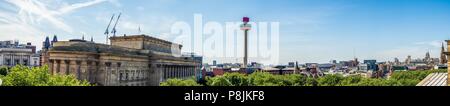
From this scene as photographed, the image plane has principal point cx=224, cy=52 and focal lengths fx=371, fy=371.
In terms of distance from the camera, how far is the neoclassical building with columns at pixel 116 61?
198 ft

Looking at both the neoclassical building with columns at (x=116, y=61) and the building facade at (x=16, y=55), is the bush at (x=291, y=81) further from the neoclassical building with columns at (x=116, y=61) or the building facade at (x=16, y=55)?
the building facade at (x=16, y=55)

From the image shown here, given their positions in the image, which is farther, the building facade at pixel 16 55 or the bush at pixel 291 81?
the building facade at pixel 16 55

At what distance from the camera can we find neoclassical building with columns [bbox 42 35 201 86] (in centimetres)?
6025

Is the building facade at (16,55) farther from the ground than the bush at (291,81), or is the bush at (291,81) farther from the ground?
the building facade at (16,55)

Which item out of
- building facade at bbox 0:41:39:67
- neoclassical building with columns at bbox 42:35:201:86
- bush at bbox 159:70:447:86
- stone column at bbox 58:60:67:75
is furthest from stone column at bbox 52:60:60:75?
building facade at bbox 0:41:39:67

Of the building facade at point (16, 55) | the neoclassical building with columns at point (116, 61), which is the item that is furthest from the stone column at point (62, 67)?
the building facade at point (16, 55)

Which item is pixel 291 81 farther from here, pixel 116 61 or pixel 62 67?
pixel 62 67

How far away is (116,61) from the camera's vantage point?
65.4 metres

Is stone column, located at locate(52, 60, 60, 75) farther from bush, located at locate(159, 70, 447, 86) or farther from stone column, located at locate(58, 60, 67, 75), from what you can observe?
bush, located at locate(159, 70, 447, 86)

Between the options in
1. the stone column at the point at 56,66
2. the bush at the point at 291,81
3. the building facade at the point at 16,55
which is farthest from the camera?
the building facade at the point at 16,55
